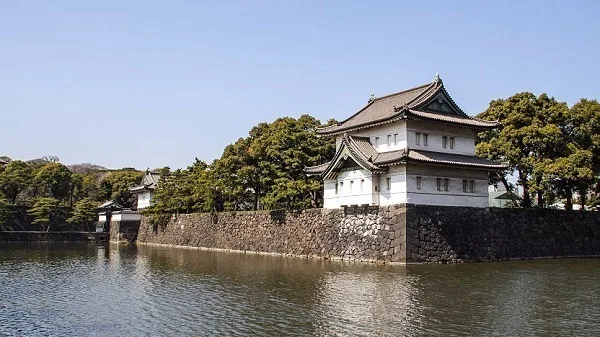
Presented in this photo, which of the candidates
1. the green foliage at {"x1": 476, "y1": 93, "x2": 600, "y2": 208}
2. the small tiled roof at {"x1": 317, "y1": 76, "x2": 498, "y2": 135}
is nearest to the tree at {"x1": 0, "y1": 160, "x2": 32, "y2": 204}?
the small tiled roof at {"x1": 317, "y1": 76, "x2": 498, "y2": 135}

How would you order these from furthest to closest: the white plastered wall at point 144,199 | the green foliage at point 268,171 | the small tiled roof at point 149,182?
1. the white plastered wall at point 144,199
2. the small tiled roof at point 149,182
3. the green foliage at point 268,171

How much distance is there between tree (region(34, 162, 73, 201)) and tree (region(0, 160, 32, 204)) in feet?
4.73

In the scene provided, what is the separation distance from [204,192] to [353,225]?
66.8ft

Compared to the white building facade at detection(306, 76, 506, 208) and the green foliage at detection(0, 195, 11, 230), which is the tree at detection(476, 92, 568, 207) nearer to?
the white building facade at detection(306, 76, 506, 208)

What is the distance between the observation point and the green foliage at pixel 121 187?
2699 inches

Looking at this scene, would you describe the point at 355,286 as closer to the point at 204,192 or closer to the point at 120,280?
the point at 120,280

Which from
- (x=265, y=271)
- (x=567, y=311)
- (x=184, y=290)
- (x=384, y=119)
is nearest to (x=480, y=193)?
(x=384, y=119)

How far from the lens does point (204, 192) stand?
47.5 metres

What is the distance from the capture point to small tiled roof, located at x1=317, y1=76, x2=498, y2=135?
29.7m

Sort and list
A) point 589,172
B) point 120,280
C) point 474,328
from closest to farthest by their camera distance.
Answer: point 474,328 < point 120,280 < point 589,172

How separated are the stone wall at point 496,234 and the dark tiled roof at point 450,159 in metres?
2.36

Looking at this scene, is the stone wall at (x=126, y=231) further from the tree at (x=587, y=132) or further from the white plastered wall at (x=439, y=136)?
the tree at (x=587, y=132)

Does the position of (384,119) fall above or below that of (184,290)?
above

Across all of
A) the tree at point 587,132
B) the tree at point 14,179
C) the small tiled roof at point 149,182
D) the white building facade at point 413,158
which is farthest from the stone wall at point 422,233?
the tree at point 14,179
